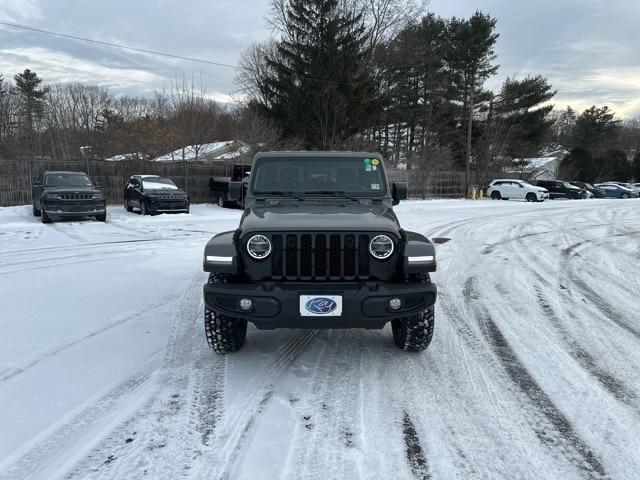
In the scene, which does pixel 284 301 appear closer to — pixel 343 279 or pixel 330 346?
pixel 343 279

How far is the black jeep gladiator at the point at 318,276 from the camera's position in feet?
12.2

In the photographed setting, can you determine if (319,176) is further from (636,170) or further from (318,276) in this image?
(636,170)

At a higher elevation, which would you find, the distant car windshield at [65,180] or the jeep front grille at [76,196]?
the distant car windshield at [65,180]

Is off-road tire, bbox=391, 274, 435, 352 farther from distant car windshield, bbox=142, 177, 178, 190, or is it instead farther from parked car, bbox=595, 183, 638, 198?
parked car, bbox=595, 183, 638, 198

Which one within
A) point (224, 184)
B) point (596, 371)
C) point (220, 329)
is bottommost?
point (596, 371)

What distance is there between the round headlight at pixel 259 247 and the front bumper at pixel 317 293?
228 mm

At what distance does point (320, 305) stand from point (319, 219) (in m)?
0.77

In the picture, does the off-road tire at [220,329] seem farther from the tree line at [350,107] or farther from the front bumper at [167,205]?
the tree line at [350,107]

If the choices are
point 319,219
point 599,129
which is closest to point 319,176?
point 319,219

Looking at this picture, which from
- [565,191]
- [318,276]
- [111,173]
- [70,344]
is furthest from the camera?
[565,191]

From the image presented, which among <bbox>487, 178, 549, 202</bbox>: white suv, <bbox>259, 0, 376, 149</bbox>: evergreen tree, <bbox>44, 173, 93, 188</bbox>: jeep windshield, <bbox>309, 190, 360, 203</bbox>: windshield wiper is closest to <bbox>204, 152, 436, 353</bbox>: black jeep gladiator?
<bbox>309, 190, 360, 203</bbox>: windshield wiper

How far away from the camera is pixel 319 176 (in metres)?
5.24

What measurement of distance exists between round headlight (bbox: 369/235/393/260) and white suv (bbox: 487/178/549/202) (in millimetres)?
31767

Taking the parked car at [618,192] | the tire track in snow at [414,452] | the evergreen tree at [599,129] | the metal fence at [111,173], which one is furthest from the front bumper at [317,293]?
the evergreen tree at [599,129]
